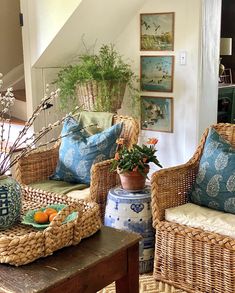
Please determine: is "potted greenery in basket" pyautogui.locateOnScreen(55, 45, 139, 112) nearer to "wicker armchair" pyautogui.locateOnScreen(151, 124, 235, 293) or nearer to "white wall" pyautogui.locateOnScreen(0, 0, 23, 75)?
"white wall" pyautogui.locateOnScreen(0, 0, 23, 75)

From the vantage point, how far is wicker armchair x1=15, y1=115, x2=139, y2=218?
2838mm

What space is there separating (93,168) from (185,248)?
74 cm

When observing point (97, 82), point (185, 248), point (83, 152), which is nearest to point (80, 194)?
point (83, 152)

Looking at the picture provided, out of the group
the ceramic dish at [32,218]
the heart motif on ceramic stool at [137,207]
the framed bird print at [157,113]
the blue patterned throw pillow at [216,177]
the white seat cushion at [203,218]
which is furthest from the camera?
the framed bird print at [157,113]

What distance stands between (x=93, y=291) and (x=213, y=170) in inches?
46.4

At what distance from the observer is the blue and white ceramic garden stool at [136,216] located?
2652 millimetres

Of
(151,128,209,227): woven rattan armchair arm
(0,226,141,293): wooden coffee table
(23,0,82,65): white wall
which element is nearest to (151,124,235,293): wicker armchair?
(151,128,209,227): woven rattan armchair arm

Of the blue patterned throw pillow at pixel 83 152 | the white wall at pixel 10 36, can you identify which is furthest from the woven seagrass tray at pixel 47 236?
the white wall at pixel 10 36

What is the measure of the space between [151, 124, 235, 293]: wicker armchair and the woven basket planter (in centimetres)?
133

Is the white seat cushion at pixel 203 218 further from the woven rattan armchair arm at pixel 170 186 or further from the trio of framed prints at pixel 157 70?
the trio of framed prints at pixel 157 70

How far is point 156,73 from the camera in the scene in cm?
420

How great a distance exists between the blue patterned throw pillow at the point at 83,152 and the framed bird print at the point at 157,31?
1.31m

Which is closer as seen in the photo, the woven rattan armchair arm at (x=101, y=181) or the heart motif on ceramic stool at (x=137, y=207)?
the heart motif on ceramic stool at (x=137, y=207)

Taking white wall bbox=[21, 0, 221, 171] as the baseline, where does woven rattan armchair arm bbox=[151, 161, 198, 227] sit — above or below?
below
